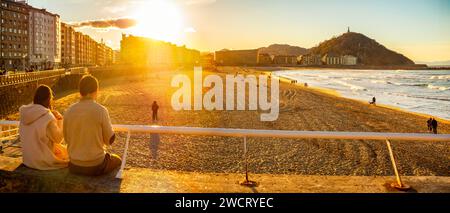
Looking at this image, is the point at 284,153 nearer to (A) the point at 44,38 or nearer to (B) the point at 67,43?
(A) the point at 44,38

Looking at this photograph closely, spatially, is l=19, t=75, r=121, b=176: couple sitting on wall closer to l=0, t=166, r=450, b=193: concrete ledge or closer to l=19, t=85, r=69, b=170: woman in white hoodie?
l=19, t=85, r=69, b=170: woman in white hoodie

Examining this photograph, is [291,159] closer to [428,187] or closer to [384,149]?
[384,149]

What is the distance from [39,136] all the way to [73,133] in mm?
432

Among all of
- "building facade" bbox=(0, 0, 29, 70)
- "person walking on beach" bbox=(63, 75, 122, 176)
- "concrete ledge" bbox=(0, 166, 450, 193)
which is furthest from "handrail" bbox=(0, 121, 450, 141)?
"building facade" bbox=(0, 0, 29, 70)

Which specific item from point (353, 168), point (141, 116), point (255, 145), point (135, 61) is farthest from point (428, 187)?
point (135, 61)

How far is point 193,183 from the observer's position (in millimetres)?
4371

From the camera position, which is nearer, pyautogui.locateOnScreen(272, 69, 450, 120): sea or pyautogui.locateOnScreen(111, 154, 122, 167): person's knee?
pyautogui.locateOnScreen(111, 154, 122, 167): person's knee

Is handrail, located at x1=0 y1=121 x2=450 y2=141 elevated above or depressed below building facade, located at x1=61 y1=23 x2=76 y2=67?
below

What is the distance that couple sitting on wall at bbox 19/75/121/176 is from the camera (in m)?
3.97

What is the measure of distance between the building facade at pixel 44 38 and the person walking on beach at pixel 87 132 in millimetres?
87929

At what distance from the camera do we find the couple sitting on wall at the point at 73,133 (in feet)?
13.0

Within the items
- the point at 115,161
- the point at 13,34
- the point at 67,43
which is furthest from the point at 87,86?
the point at 67,43

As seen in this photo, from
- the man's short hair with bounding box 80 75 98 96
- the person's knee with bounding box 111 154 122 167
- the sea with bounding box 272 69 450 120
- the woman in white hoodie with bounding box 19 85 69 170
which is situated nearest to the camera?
the man's short hair with bounding box 80 75 98 96
